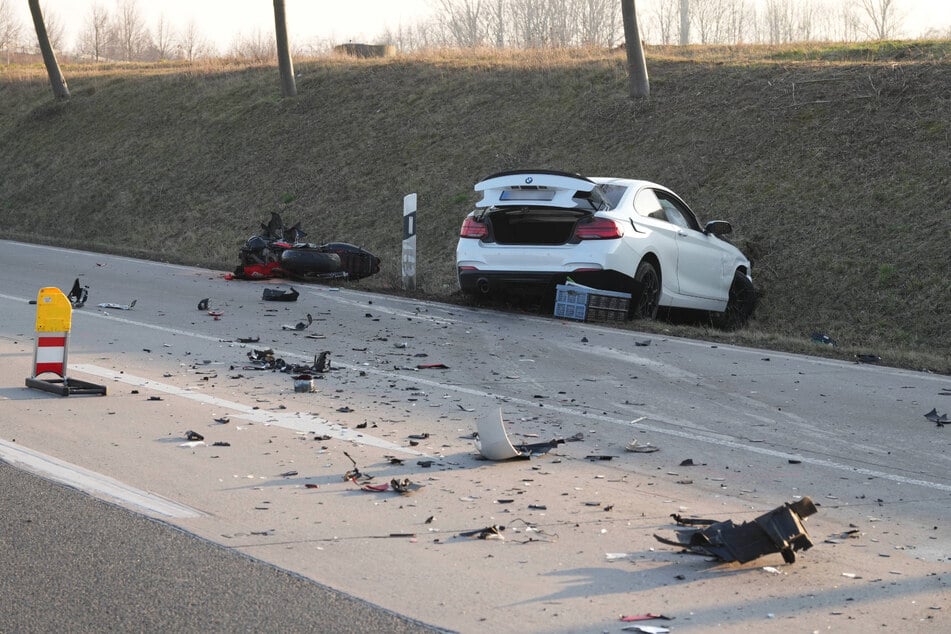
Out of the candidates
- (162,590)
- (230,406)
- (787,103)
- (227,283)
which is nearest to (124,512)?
(162,590)

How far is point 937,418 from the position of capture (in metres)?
8.09

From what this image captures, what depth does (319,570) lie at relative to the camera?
458 centimetres

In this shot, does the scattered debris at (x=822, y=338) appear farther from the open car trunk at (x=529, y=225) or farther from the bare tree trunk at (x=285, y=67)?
the bare tree trunk at (x=285, y=67)

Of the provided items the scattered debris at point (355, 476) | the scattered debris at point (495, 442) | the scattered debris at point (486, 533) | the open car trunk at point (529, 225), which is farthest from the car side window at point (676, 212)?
the scattered debris at point (486, 533)

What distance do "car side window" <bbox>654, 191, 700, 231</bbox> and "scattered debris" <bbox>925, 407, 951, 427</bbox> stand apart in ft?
16.5

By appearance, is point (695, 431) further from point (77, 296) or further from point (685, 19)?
point (685, 19)

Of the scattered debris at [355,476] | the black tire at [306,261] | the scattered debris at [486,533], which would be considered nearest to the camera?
the scattered debris at [486,533]

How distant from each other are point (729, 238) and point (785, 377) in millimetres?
7780

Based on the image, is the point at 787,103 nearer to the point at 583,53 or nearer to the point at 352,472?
the point at 583,53

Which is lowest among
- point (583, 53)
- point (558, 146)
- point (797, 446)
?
point (797, 446)

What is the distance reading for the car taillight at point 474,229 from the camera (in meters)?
12.4

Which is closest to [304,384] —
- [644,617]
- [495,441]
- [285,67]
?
[495,441]

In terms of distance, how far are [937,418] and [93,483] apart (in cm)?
590

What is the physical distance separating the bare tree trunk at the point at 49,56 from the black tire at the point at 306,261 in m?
25.5
